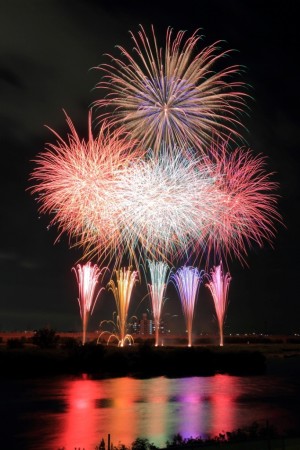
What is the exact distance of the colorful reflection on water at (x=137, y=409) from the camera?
51.5ft

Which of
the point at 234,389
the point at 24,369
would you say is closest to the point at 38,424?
the point at 234,389

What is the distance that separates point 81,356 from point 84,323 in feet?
28.0

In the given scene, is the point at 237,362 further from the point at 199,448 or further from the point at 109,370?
the point at 199,448

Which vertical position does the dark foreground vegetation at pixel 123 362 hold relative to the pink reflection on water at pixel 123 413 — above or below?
above

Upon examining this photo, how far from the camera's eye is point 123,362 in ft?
127

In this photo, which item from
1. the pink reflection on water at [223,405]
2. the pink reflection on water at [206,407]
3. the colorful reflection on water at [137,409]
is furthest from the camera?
the pink reflection on water at [223,405]

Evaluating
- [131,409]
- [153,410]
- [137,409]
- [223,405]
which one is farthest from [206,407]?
[131,409]

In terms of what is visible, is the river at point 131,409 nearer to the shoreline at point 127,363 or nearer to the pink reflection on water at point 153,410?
the pink reflection on water at point 153,410

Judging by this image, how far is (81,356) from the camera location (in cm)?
3788

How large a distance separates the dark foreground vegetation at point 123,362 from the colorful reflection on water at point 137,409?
427cm

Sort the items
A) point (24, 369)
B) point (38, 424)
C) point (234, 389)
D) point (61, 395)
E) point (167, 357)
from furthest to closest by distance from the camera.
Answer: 1. point (167, 357)
2. point (24, 369)
3. point (234, 389)
4. point (61, 395)
5. point (38, 424)

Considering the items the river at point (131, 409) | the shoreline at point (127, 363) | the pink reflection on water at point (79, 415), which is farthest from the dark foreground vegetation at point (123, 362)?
the pink reflection on water at point (79, 415)

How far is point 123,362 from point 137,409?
59.2 feet

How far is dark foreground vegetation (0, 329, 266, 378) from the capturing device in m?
35.1
